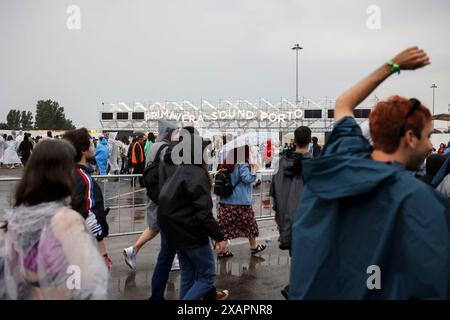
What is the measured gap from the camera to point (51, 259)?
2.06 meters

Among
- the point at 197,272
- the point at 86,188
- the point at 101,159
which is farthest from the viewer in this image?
the point at 101,159

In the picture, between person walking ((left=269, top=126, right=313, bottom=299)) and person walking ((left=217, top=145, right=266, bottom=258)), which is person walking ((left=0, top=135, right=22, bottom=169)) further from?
person walking ((left=269, top=126, right=313, bottom=299))

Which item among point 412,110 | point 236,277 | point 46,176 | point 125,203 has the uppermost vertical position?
point 412,110

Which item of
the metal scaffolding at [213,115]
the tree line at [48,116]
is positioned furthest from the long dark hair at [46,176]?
the tree line at [48,116]

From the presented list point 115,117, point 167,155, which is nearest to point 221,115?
point 115,117

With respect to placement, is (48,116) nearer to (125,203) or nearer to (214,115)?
(214,115)

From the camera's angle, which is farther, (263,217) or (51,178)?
(263,217)

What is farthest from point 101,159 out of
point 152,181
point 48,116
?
point 48,116

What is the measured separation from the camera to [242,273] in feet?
19.6

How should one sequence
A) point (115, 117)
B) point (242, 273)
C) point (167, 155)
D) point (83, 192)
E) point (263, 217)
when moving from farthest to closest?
1. point (115, 117)
2. point (263, 217)
3. point (242, 273)
4. point (167, 155)
5. point (83, 192)

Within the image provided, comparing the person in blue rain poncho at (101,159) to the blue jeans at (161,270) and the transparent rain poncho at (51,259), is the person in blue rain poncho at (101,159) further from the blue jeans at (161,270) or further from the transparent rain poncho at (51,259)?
the transparent rain poncho at (51,259)

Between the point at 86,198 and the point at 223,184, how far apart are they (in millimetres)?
2600

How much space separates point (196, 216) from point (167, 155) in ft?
2.57
